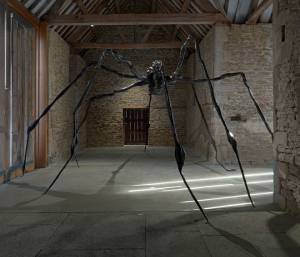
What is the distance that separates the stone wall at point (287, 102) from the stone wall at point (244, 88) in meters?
3.66

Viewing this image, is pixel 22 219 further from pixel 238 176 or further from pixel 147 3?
pixel 147 3

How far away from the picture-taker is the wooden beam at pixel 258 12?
598cm

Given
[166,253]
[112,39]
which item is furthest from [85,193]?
[112,39]

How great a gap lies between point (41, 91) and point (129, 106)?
626 cm

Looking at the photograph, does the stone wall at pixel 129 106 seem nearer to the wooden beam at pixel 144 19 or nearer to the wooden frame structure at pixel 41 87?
the wooden beam at pixel 144 19

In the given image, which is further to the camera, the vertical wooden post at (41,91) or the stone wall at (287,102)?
the vertical wooden post at (41,91)

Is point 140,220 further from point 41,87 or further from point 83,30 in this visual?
point 83,30

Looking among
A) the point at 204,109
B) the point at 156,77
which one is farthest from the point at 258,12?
the point at 156,77

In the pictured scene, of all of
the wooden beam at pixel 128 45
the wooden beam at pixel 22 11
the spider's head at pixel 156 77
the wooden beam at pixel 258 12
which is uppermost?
the wooden beam at pixel 128 45

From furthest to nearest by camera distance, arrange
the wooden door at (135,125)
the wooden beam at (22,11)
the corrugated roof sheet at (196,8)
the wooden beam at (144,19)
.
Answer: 1. the wooden door at (135,125)
2. the wooden beam at (144,19)
3. the corrugated roof sheet at (196,8)
4. the wooden beam at (22,11)

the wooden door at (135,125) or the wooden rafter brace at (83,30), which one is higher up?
the wooden rafter brace at (83,30)

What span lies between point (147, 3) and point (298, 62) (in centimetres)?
1035

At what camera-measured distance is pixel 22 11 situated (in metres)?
5.88

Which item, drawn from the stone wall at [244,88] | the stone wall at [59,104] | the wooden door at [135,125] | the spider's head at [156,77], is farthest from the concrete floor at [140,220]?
the wooden door at [135,125]
